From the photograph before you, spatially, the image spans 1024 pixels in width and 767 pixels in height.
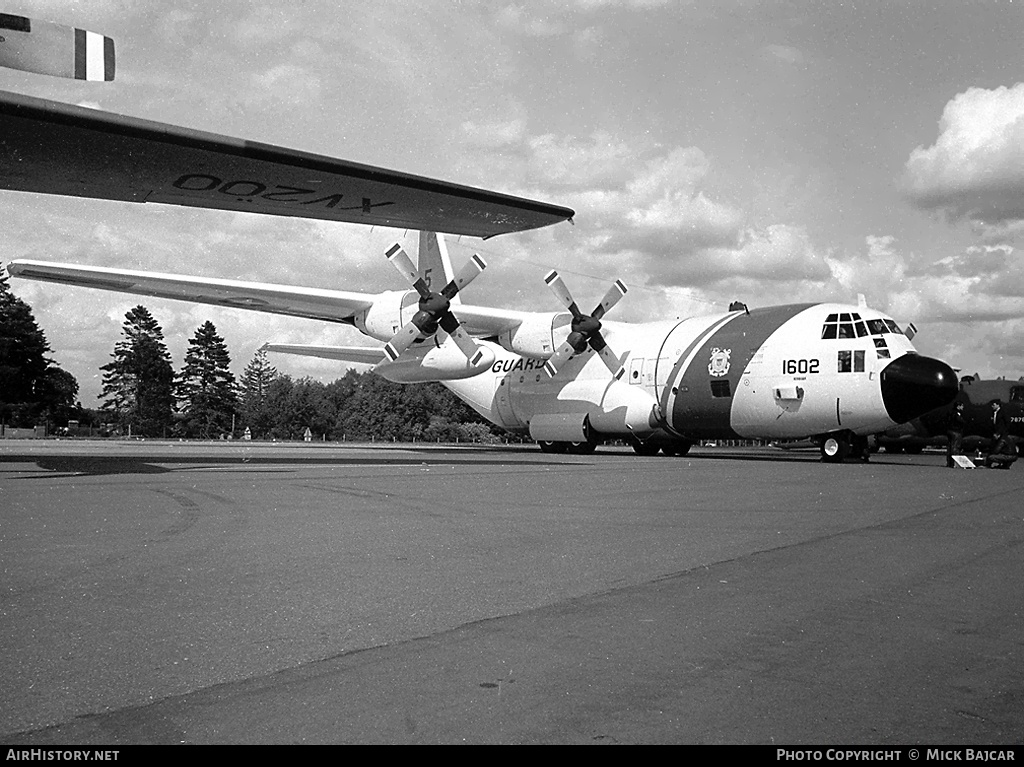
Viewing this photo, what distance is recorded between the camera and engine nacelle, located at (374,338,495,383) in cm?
2370

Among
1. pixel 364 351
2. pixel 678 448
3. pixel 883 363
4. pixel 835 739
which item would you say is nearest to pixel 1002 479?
pixel 883 363

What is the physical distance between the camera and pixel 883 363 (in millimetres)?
20250

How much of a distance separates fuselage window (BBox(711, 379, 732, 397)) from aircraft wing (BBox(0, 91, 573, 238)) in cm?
705

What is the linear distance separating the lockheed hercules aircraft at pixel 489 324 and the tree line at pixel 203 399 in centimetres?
2202

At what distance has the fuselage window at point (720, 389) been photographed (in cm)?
2277

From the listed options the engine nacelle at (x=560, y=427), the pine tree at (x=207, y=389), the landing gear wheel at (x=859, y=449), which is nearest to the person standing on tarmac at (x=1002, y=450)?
the landing gear wheel at (x=859, y=449)

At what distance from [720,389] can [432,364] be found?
8106mm

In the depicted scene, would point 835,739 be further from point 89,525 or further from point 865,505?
point 865,505

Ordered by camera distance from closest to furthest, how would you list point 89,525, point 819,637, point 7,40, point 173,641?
point 173,641 → point 819,637 → point 89,525 → point 7,40

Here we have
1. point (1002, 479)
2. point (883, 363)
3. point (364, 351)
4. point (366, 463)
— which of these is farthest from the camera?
point (364, 351)

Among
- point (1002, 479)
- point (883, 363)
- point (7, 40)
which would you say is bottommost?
point (1002, 479)

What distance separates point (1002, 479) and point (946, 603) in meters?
13.7

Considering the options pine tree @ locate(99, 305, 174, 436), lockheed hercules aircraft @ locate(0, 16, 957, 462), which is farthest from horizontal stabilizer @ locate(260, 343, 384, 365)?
pine tree @ locate(99, 305, 174, 436)

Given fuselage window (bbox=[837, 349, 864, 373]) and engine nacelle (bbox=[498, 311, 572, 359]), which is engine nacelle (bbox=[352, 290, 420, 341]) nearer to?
engine nacelle (bbox=[498, 311, 572, 359])
